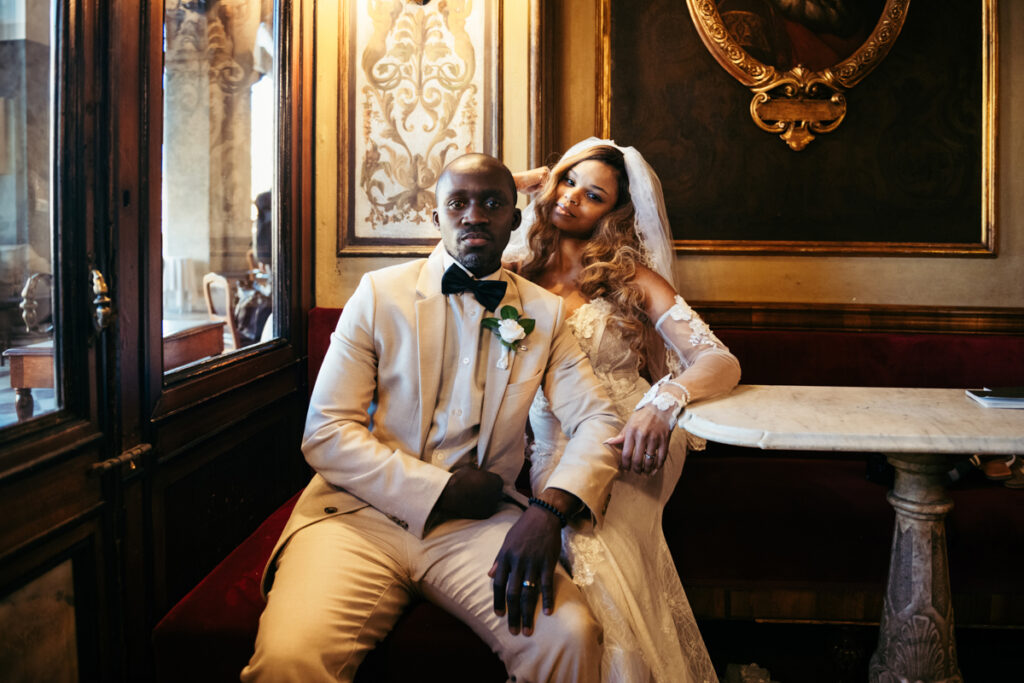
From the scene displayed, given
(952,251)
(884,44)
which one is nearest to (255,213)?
(884,44)

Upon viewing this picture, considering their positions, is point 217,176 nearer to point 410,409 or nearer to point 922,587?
point 410,409

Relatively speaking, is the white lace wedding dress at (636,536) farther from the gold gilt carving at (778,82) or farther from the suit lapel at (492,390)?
the gold gilt carving at (778,82)

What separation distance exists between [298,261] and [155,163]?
52.8 inches

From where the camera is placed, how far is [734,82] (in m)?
3.61

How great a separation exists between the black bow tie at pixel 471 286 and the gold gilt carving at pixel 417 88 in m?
1.46

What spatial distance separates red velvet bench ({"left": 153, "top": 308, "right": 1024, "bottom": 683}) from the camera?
6.64 feet

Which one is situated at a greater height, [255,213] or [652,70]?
[652,70]

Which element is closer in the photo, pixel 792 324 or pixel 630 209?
pixel 630 209

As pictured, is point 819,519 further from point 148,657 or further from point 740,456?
point 148,657

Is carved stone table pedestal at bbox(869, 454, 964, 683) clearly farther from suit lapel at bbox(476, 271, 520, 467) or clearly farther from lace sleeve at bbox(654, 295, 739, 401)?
suit lapel at bbox(476, 271, 520, 467)

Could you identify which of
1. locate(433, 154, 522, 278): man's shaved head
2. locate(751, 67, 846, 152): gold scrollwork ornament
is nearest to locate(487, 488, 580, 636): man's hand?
locate(433, 154, 522, 278): man's shaved head

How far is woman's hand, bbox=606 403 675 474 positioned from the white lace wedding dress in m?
0.15

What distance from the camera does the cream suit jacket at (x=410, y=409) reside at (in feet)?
6.82

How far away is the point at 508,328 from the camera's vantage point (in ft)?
7.29
